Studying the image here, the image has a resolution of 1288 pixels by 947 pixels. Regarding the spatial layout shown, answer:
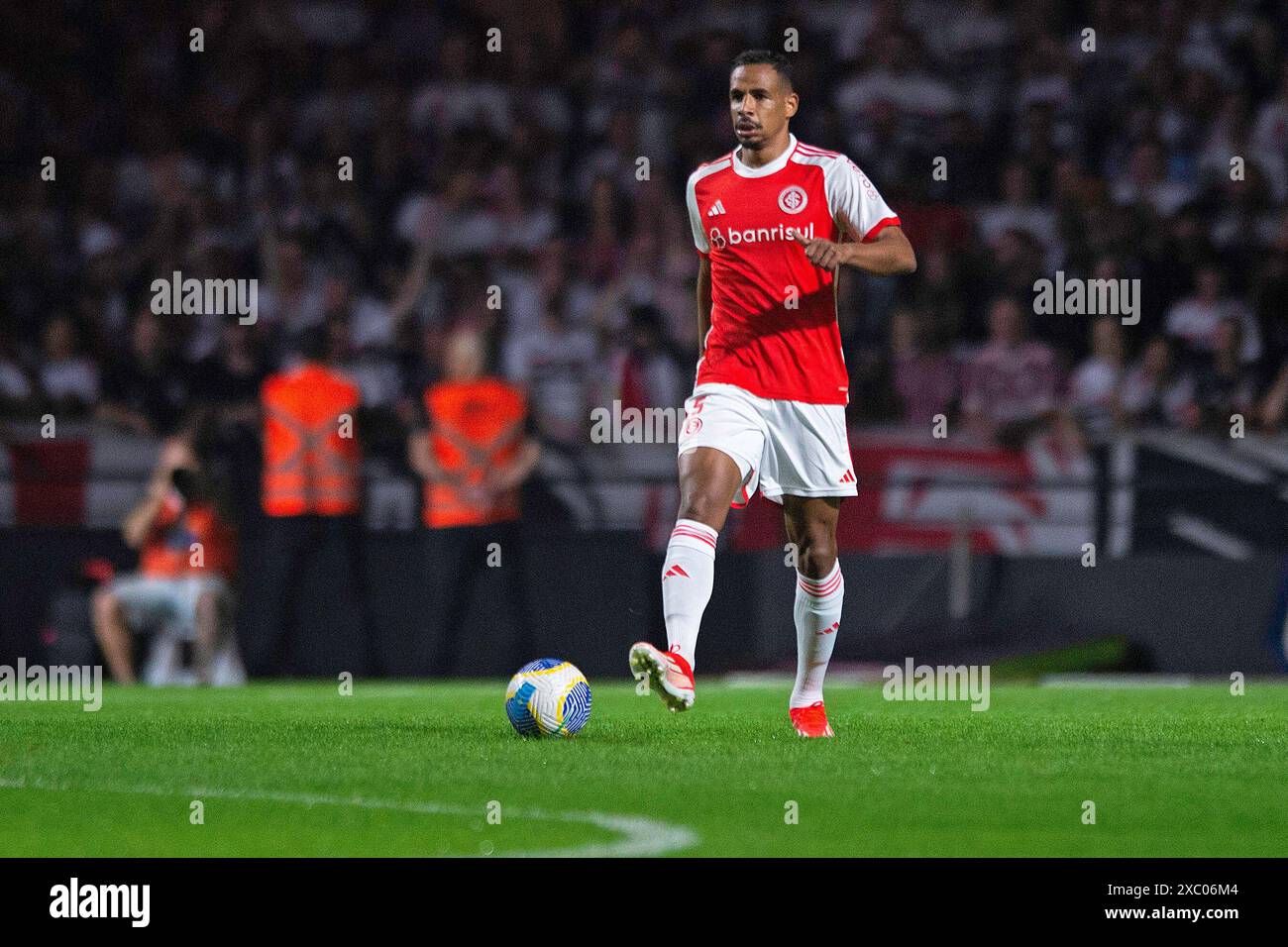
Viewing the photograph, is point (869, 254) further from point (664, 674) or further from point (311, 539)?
point (311, 539)

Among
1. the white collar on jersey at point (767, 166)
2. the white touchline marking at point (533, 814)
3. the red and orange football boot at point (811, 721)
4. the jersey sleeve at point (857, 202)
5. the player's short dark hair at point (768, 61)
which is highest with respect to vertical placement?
the player's short dark hair at point (768, 61)

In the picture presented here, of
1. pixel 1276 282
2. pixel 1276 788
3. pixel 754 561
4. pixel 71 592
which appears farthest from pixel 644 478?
pixel 1276 788

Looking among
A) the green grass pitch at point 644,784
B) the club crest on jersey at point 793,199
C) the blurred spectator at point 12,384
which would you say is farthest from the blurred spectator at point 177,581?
the club crest on jersey at point 793,199

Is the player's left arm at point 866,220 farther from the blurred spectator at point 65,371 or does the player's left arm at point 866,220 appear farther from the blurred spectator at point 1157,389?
the blurred spectator at point 65,371

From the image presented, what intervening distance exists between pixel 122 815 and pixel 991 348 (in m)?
9.83

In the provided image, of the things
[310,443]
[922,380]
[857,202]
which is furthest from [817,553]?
[310,443]

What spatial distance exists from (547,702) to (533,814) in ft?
6.21

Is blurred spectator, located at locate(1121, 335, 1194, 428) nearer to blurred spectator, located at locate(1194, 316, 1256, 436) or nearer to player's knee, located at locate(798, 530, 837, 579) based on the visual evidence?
blurred spectator, located at locate(1194, 316, 1256, 436)

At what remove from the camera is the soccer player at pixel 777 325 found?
24.0ft

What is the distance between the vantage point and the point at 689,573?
7.11 metres

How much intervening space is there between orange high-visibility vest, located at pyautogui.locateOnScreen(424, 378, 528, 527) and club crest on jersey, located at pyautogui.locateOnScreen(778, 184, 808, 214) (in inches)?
257

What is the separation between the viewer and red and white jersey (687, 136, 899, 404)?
741cm

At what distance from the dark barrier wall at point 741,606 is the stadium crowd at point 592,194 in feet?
3.27

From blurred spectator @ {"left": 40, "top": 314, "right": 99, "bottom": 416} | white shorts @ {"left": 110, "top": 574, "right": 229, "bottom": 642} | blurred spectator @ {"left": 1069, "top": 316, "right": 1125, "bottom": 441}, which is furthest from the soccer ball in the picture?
blurred spectator @ {"left": 40, "top": 314, "right": 99, "bottom": 416}
